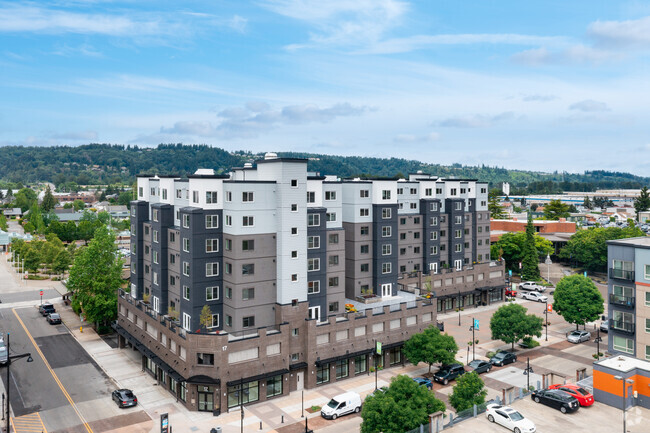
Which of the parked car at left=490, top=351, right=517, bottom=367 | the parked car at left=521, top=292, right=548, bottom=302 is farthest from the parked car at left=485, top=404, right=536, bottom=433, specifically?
the parked car at left=521, top=292, right=548, bottom=302

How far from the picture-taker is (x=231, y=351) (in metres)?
46.0

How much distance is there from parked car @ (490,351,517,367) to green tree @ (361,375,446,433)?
25811 mm

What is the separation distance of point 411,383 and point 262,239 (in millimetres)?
22961

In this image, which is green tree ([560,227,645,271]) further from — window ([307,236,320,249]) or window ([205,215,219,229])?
window ([205,215,219,229])

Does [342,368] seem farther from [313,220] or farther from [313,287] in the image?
[313,220]

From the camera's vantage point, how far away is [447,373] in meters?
53.1

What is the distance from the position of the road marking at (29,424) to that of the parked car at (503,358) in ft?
159

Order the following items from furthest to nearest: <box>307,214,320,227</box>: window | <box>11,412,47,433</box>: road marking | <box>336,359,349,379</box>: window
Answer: <box>307,214,320,227</box>: window
<box>336,359,349,379</box>: window
<box>11,412,47,433</box>: road marking

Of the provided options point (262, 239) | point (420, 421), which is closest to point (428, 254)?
point (262, 239)

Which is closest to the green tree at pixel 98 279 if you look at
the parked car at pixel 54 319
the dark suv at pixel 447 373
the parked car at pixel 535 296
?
the parked car at pixel 54 319

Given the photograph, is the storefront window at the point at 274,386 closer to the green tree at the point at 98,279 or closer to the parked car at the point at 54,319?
the green tree at the point at 98,279

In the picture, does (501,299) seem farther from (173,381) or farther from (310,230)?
(173,381)

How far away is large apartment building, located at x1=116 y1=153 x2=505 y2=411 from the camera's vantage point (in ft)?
155

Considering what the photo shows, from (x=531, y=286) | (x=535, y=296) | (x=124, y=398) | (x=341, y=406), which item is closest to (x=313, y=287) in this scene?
(x=341, y=406)
